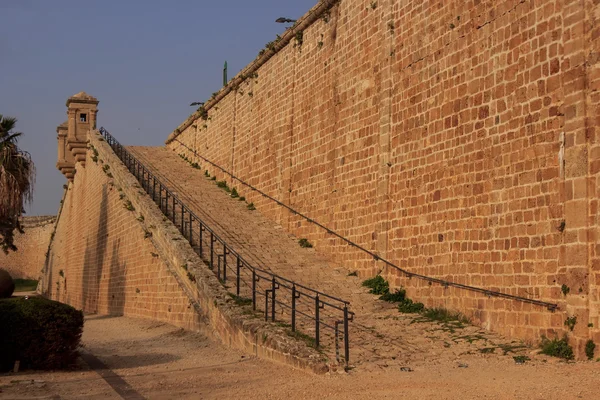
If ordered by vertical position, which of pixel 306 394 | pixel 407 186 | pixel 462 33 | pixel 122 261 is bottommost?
pixel 306 394

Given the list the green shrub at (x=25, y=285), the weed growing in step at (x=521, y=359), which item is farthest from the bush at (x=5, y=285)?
the green shrub at (x=25, y=285)

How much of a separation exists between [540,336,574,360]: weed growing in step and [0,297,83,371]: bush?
250 inches

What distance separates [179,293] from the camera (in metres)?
14.1

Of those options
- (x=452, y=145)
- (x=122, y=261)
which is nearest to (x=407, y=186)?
(x=452, y=145)

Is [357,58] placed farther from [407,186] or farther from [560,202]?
[560,202]

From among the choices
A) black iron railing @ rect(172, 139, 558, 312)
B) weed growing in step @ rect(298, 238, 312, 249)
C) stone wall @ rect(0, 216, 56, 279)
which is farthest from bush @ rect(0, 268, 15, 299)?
stone wall @ rect(0, 216, 56, 279)

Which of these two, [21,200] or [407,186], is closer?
[407,186]

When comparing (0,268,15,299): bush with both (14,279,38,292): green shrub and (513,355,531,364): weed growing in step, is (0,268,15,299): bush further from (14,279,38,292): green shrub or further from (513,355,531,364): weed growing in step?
(14,279,38,292): green shrub

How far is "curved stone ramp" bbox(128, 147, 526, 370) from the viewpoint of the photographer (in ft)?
30.9

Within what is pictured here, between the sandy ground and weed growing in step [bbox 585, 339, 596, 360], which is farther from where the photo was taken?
weed growing in step [bbox 585, 339, 596, 360]

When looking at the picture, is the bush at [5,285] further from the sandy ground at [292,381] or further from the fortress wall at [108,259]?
the sandy ground at [292,381]

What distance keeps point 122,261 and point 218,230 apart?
13.6 feet

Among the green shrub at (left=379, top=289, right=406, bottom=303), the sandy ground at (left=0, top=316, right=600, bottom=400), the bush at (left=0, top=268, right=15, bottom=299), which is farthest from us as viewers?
the bush at (left=0, top=268, right=15, bottom=299)

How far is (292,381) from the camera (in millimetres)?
8422
